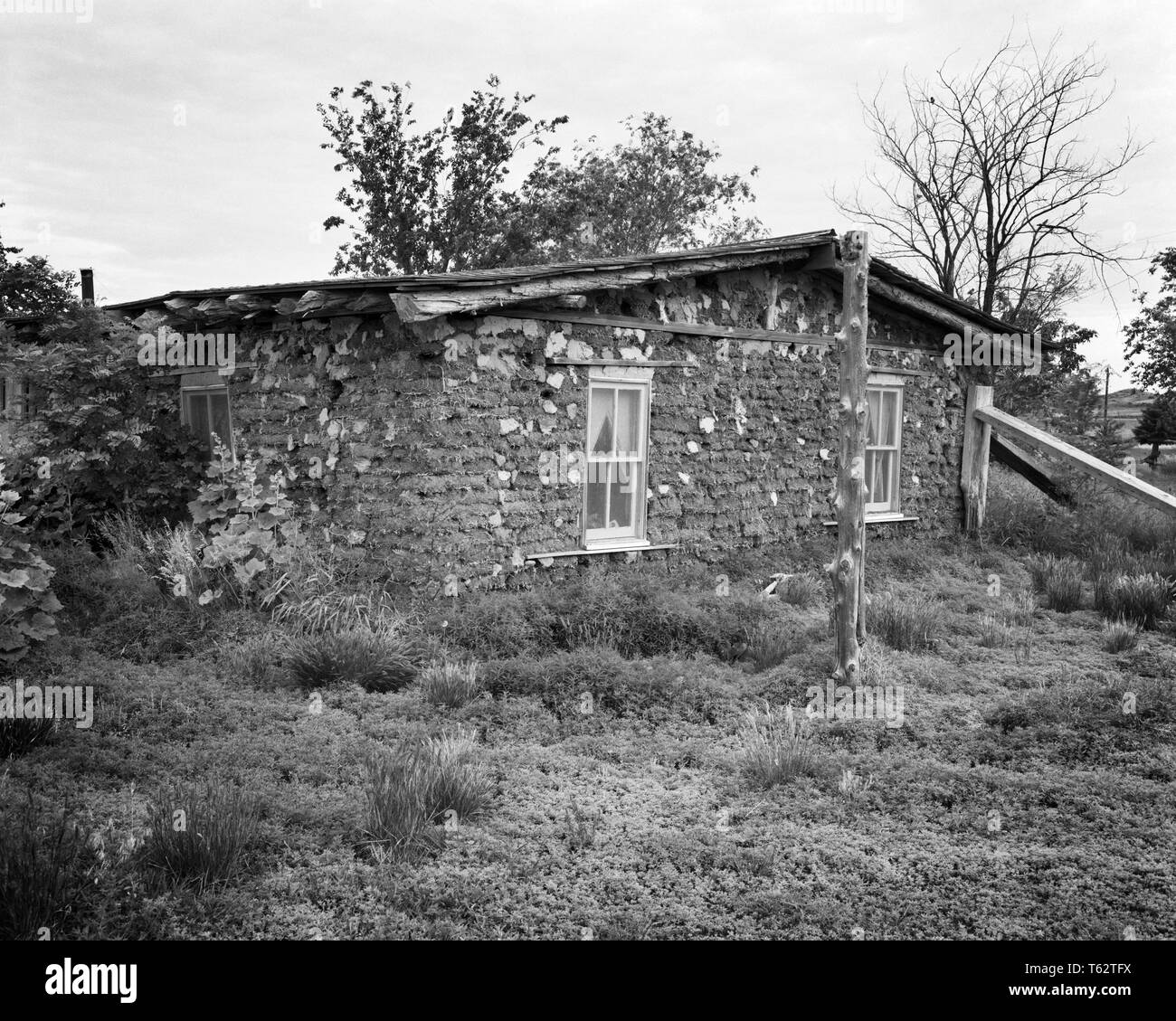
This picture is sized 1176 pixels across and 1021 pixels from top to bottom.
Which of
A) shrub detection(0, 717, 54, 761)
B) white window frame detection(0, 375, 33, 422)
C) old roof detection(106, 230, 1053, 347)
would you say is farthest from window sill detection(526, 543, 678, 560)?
white window frame detection(0, 375, 33, 422)

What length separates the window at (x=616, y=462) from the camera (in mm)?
9906

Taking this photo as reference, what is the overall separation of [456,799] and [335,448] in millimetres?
5284

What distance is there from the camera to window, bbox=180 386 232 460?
459 inches

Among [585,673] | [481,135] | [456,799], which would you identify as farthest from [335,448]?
[481,135]

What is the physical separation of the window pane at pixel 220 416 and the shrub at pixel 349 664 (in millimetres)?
5115

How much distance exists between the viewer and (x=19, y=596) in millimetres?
6582

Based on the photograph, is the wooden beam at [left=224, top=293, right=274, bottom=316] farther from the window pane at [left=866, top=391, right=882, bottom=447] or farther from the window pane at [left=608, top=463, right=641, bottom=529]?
the window pane at [left=866, top=391, right=882, bottom=447]

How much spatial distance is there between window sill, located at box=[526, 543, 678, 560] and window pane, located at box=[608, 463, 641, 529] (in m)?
0.26

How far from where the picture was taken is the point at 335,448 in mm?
9469

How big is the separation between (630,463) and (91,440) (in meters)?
5.86

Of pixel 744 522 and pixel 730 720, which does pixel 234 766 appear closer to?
pixel 730 720

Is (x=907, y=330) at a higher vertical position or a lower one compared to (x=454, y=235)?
lower

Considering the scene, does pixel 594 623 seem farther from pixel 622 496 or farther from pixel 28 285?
pixel 28 285

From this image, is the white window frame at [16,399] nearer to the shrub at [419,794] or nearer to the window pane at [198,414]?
the window pane at [198,414]
